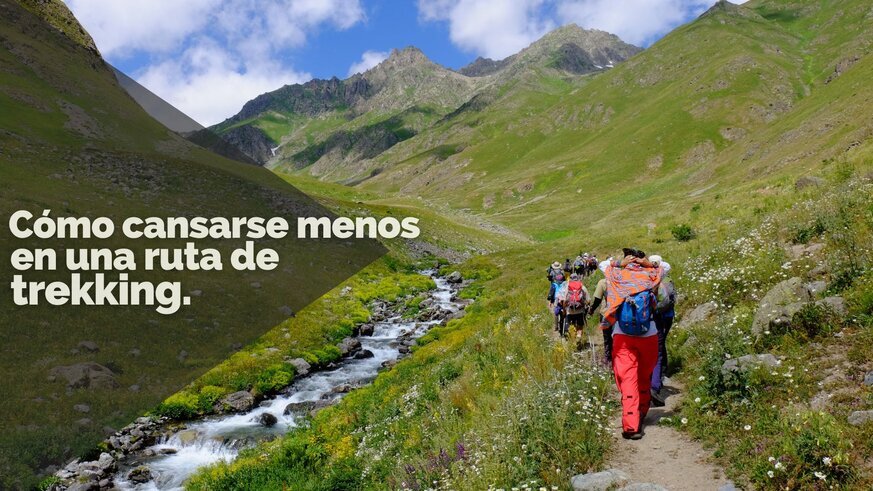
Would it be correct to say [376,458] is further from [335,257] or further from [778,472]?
[335,257]

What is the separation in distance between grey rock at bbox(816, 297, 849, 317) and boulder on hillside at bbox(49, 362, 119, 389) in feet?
72.6

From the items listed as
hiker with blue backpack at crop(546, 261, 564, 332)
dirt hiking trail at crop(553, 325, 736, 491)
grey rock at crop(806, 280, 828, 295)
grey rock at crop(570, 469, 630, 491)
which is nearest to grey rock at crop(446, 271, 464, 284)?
hiker with blue backpack at crop(546, 261, 564, 332)

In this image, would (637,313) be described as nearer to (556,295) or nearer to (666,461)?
(666,461)

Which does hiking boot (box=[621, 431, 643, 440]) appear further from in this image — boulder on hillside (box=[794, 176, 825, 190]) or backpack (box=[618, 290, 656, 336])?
boulder on hillside (box=[794, 176, 825, 190])

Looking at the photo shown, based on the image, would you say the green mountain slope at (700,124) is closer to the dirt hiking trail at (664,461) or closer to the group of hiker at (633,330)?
the group of hiker at (633,330)

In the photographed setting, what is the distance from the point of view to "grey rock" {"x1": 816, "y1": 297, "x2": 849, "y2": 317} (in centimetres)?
815

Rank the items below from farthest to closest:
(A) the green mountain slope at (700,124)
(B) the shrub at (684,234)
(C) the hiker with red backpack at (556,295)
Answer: (A) the green mountain slope at (700,124) < (B) the shrub at (684,234) < (C) the hiker with red backpack at (556,295)

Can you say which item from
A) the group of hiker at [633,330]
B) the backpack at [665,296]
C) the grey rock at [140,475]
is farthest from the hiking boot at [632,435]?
the grey rock at [140,475]

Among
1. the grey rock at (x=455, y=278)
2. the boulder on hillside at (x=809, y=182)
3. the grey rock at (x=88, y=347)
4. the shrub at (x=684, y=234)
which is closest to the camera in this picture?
the grey rock at (x=88, y=347)

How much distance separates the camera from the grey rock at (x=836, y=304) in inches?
321

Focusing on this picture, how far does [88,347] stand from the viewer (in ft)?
67.0

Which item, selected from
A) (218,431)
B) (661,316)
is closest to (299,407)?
(218,431)

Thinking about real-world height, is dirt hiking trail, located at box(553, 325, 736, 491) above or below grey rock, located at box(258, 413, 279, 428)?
above

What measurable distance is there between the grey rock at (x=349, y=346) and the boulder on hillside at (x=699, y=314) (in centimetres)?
1781
